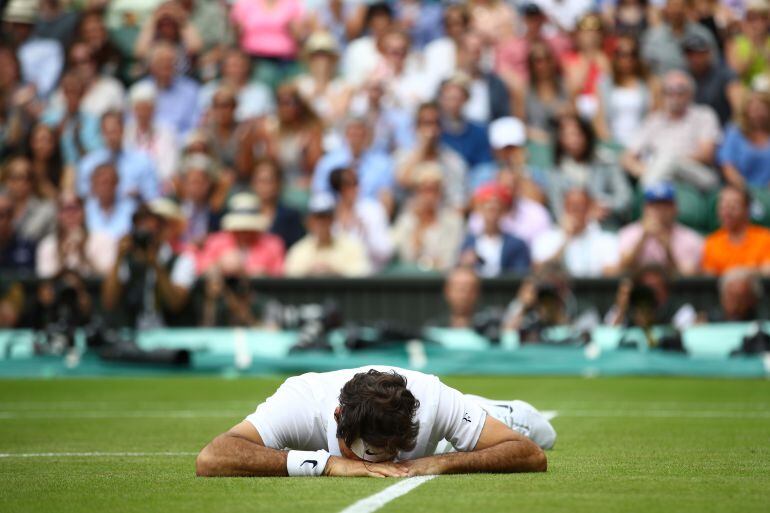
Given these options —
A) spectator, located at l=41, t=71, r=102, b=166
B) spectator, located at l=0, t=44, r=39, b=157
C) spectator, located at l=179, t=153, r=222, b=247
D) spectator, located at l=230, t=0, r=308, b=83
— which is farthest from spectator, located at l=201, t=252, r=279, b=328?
spectator, located at l=0, t=44, r=39, b=157

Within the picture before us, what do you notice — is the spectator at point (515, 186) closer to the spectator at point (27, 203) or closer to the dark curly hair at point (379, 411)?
the spectator at point (27, 203)

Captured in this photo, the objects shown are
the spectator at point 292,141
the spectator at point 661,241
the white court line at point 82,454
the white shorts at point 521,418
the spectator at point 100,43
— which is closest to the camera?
the white shorts at point 521,418

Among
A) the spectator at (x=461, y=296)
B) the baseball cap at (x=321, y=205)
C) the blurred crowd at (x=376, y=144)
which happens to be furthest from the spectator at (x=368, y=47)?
the spectator at (x=461, y=296)

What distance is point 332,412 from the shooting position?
19.8 ft

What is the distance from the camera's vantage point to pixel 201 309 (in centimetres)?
1612

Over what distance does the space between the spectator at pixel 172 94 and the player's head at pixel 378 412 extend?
1408 cm

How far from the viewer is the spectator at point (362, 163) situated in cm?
1791

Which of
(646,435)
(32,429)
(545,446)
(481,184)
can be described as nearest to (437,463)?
(545,446)

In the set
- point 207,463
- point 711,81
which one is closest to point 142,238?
point 711,81

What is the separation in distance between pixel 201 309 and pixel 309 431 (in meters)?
10.1

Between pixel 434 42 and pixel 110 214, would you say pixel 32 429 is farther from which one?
pixel 434 42

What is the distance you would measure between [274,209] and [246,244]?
0.86m

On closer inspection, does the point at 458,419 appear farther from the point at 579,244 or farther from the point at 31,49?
the point at 31,49

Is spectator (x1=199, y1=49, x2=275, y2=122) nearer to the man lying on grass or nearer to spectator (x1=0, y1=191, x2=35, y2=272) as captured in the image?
spectator (x1=0, y1=191, x2=35, y2=272)
